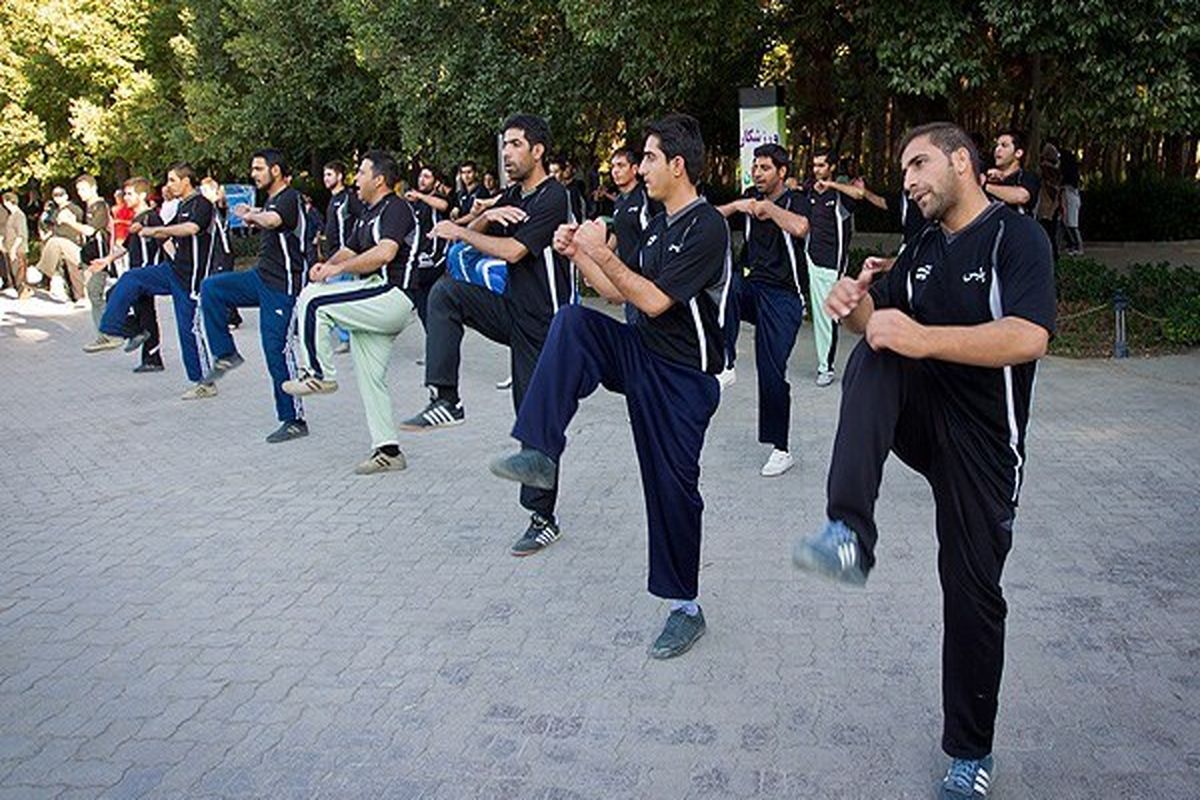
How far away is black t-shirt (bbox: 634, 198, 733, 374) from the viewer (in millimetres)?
4574

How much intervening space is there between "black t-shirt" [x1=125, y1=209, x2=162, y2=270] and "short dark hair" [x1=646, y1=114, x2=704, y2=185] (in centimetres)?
722

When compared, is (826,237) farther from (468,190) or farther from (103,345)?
(103,345)

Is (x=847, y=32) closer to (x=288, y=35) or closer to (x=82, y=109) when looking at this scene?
(x=288, y=35)

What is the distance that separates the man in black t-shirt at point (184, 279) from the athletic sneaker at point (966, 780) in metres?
7.97

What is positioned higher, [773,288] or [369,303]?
[369,303]

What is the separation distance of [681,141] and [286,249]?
15.0 ft

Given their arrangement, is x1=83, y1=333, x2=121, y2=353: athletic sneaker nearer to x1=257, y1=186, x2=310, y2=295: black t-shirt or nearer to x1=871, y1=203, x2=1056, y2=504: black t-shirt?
x1=257, y1=186, x2=310, y2=295: black t-shirt

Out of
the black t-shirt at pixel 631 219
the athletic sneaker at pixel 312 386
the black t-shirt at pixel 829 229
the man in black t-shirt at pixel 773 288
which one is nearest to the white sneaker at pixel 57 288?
the athletic sneaker at pixel 312 386

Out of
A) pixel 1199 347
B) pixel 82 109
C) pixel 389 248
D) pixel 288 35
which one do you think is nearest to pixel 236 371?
pixel 389 248

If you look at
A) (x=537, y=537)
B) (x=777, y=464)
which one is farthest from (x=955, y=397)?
(x=777, y=464)

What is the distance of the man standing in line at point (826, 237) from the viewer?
935cm

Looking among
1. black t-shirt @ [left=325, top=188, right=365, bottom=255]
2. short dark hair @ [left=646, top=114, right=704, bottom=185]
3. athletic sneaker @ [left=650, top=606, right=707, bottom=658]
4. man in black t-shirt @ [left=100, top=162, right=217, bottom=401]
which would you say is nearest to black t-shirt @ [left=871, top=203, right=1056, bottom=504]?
short dark hair @ [left=646, top=114, right=704, bottom=185]

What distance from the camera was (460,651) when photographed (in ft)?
16.1

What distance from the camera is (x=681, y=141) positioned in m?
4.73
